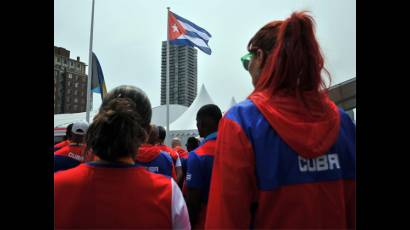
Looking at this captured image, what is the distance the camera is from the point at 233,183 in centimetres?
119

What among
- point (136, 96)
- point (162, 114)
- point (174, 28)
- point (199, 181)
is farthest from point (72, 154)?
point (162, 114)

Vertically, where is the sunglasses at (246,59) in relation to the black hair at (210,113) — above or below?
above

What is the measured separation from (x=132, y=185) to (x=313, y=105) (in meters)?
0.82

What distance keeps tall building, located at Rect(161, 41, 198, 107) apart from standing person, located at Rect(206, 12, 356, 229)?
2446 cm

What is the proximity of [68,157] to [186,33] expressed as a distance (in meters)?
11.2

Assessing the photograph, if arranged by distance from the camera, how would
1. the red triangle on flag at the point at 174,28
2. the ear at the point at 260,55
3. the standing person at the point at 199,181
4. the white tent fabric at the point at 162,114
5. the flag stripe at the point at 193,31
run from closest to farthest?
the ear at the point at 260,55 < the standing person at the point at 199,181 < the flag stripe at the point at 193,31 < the red triangle on flag at the point at 174,28 < the white tent fabric at the point at 162,114

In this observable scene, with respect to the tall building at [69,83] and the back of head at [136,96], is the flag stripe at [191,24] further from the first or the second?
the tall building at [69,83]

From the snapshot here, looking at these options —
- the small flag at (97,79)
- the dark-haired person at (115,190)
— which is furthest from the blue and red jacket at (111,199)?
the small flag at (97,79)

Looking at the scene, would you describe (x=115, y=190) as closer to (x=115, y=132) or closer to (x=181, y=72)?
(x=115, y=132)

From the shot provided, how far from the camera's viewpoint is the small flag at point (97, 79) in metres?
12.6

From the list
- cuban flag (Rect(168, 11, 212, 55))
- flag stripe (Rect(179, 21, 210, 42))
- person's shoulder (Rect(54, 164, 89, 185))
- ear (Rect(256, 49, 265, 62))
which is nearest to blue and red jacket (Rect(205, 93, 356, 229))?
ear (Rect(256, 49, 265, 62))

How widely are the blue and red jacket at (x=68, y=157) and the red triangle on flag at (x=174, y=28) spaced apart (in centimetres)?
1116
